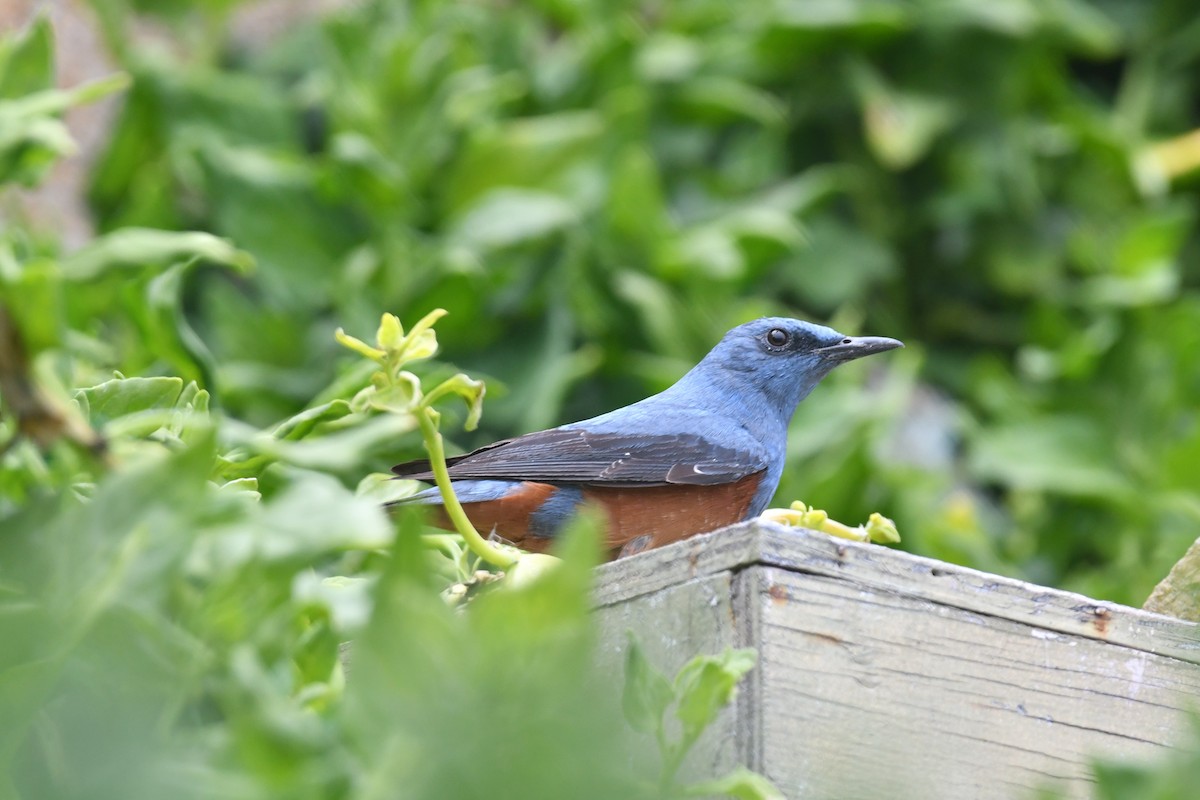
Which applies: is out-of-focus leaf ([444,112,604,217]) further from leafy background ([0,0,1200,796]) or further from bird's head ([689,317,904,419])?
bird's head ([689,317,904,419])

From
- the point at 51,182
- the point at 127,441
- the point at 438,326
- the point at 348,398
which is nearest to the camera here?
the point at 127,441

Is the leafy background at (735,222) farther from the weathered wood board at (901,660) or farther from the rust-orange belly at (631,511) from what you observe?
the weathered wood board at (901,660)

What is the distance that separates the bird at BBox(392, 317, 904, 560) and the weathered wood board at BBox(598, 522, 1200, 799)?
2.67ft

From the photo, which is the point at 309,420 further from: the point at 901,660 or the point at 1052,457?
the point at 1052,457

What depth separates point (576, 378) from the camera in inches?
169

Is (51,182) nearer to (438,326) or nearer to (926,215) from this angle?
(438,326)

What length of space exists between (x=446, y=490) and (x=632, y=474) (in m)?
1.07

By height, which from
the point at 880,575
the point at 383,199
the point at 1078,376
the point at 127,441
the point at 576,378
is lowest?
the point at 1078,376

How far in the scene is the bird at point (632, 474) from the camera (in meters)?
2.68

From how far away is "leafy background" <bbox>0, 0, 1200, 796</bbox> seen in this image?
4.11 meters

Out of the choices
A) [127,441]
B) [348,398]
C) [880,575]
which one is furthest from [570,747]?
[348,398]

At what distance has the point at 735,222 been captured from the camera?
445 cm

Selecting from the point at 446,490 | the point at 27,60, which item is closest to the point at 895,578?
the point at 446,490

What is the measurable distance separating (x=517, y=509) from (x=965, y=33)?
3190 millimetres
